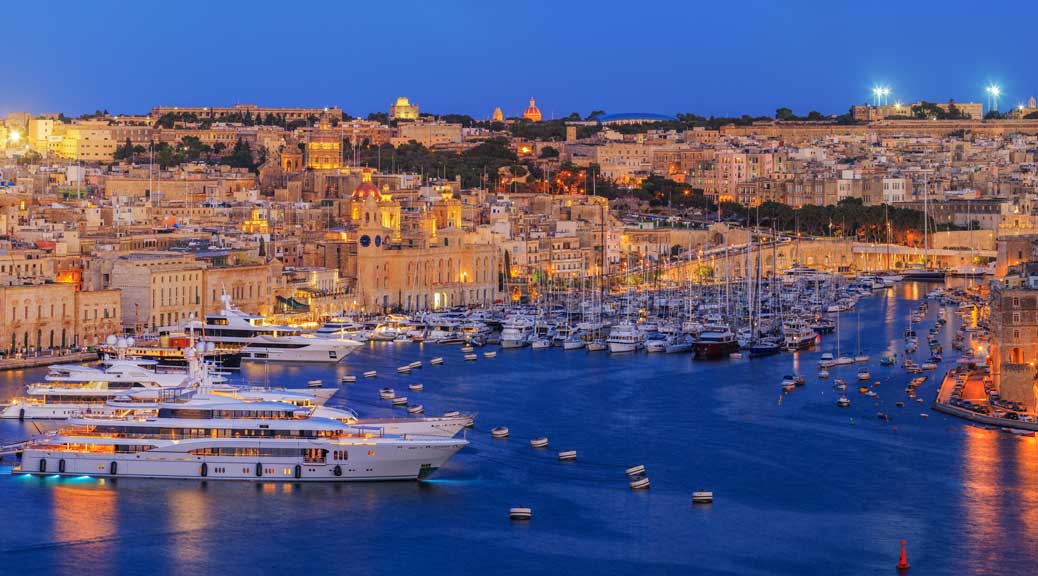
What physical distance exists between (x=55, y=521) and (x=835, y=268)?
3848 cm

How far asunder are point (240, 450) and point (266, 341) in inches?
461

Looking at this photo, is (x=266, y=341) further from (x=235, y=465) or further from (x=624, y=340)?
(x=235, y=465)

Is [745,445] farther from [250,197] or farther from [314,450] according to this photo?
[250,197]

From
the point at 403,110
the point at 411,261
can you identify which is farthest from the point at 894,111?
the point at 411,261

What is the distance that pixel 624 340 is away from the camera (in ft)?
124

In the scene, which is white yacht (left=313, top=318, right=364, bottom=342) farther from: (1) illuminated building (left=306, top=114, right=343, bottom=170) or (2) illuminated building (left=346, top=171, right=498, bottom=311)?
(1) illuminated building (left=306, top=114, right=343, bottom=170)

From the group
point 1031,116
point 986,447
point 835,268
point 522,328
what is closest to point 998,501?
point 986,447

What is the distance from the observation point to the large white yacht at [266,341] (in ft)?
116

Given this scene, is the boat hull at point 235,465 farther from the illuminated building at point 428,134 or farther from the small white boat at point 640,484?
the illuminated building at point 428,134

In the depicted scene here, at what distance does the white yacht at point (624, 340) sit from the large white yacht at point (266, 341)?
4.67 metres

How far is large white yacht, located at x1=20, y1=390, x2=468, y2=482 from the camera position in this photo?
24.0 meters

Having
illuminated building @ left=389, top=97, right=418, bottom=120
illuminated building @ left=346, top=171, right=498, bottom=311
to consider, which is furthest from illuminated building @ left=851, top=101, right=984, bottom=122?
illuminated building @ left=346, top=171, right=498, bottom=311

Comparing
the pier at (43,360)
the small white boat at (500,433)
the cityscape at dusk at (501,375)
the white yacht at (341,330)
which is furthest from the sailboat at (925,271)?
the small white boat at (500,433)

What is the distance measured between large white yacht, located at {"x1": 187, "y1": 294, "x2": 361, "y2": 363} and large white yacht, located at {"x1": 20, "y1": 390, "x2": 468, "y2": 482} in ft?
36.2
